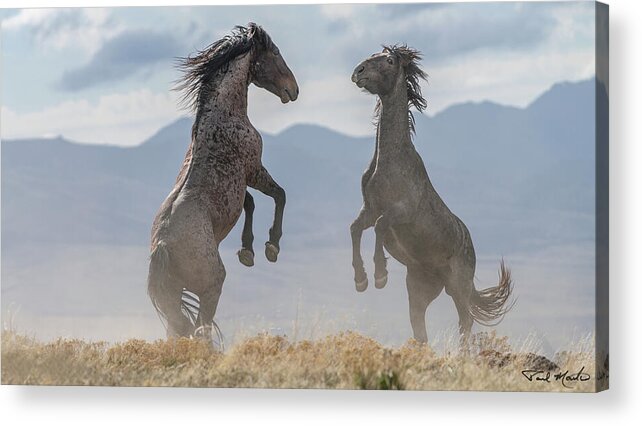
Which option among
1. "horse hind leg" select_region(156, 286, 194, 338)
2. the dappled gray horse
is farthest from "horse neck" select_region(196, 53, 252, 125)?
"horse hind leg" select_region(156, 286, 194, 338)

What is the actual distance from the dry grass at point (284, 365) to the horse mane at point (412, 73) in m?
1.59

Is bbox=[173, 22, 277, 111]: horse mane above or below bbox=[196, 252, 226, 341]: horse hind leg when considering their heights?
above

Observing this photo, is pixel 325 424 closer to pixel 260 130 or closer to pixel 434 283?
pixel 434 283

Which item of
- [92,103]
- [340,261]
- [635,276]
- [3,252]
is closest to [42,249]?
[3,252]

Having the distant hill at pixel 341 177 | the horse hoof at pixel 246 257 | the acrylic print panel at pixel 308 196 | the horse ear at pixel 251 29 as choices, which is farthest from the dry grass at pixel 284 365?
the horse ear at pixel 251 29

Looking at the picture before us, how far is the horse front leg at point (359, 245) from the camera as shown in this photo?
12.4 meters

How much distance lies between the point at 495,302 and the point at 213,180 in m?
2.12

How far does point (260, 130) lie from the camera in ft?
41.9

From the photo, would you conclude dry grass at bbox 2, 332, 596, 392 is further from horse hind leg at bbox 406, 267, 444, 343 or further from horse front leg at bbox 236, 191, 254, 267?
horse front leg at bbox 236, 191, 254, 267

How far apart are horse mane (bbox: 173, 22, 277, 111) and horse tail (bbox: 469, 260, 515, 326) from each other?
7.39 feet

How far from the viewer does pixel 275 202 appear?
12.7 metres

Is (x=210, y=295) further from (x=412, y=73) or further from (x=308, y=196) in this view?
(x=412, y=73)

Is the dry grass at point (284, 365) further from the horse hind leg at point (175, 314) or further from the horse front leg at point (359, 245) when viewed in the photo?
the horse front leg at point (359, 245)

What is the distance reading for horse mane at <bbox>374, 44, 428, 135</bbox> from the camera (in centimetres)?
1249
